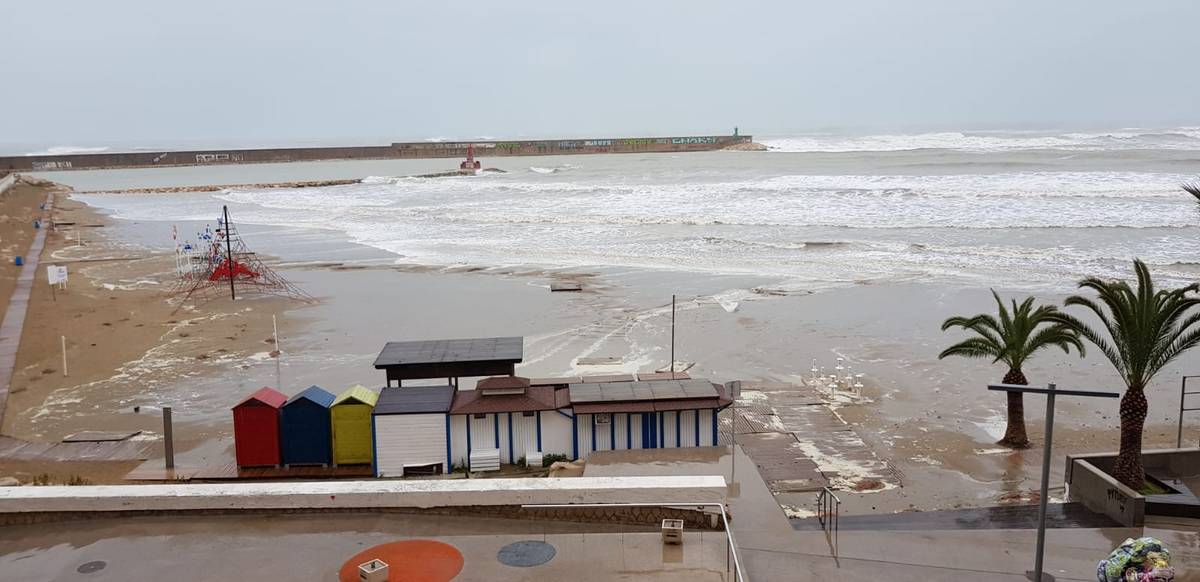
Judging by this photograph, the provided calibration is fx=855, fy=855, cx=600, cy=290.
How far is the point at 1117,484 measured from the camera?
37.0ft

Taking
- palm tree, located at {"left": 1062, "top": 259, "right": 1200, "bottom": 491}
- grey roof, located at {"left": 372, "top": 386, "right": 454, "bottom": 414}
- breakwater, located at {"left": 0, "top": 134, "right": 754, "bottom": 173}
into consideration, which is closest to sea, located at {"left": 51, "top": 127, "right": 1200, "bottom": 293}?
palm tree, located at {"left": 1062, "top": 259, "right": 1200, "bottom": 491}

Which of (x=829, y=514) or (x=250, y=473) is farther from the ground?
(x=829, y=514)

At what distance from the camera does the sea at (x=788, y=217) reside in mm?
36969

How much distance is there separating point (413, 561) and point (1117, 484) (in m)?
9.12

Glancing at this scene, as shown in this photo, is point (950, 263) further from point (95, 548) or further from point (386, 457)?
point (95, 548)

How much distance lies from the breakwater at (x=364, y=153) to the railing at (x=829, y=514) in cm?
14813

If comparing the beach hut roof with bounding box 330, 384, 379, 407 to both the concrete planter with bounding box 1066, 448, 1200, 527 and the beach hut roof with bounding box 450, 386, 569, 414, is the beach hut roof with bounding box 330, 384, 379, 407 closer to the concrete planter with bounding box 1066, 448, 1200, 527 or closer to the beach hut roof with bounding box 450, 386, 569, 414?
the beach hut roof with bounding box 450, 386, 569, 414

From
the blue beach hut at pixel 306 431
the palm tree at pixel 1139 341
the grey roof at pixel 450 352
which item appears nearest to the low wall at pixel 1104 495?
the palm tree at pixel 1139 341

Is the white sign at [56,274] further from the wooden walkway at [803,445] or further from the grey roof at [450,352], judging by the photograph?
the wooden walkway at [803,445]

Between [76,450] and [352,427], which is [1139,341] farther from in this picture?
[76,450]

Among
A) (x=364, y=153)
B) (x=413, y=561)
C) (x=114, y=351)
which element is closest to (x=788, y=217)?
(x=114, y=351)

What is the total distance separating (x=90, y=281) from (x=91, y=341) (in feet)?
39.7

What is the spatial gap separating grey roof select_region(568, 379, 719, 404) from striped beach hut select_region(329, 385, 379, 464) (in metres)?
3.47

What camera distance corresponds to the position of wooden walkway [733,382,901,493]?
545 inches
